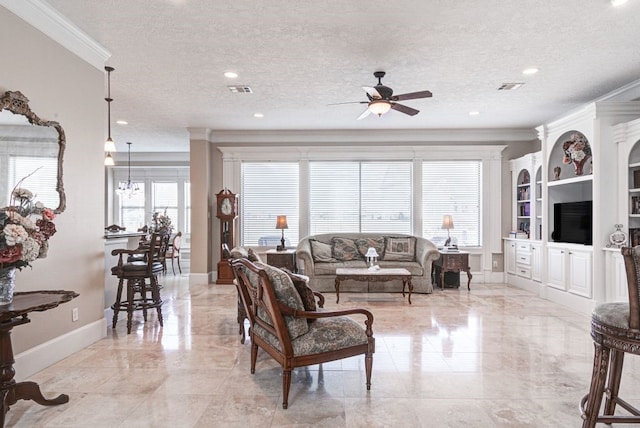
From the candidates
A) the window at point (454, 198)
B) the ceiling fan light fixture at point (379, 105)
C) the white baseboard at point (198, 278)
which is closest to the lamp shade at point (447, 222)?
the window at point (454, 198)

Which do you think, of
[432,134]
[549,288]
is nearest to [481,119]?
[432,134]

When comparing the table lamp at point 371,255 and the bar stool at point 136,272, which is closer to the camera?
the bar stool at point 136,272

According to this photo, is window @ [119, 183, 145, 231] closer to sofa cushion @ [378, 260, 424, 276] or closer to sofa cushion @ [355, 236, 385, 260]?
sofa cushion @ [355, 236, 385, 260]

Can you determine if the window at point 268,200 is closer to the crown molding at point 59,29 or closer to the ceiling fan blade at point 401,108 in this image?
the ceiling fan blade at point 401,108

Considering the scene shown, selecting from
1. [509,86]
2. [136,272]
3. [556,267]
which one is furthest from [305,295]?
[556,267]

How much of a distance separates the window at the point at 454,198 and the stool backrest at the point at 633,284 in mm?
5578

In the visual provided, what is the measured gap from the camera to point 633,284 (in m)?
1.92

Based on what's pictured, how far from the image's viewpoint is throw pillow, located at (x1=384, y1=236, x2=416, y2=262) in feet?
22.7

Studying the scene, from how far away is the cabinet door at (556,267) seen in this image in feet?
18.1

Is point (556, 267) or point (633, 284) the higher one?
point (633, 284)

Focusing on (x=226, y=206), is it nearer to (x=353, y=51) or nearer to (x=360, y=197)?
(x=360, y=197)

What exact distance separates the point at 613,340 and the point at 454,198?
18.8 ft

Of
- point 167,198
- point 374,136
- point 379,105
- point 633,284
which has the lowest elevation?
point 633,284

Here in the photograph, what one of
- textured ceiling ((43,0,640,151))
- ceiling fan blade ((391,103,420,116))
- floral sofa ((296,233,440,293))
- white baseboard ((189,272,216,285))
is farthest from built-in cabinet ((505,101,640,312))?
white baseboard ((189,272,216,285))
